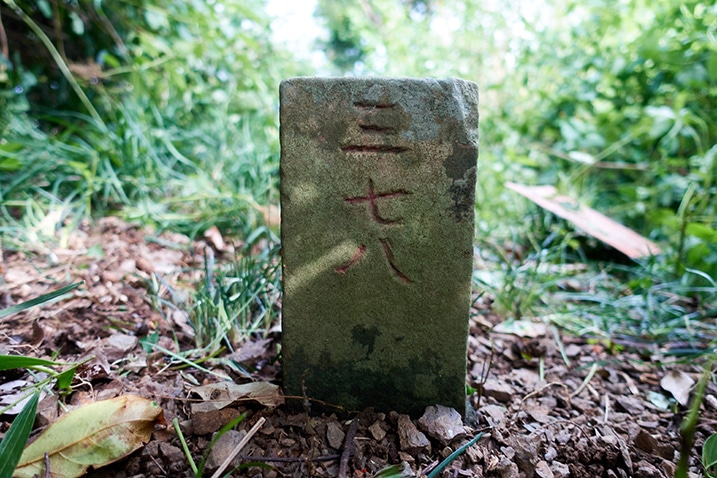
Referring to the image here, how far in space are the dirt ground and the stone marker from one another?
0.31 ft

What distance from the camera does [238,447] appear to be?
106 centimetres

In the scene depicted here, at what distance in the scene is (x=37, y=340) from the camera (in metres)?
1.36

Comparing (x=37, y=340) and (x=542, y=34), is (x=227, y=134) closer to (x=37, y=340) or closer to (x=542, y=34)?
(x=37, y=340)

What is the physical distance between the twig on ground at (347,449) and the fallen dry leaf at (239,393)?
0.58 ft

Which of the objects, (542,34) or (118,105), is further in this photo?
(542,34)

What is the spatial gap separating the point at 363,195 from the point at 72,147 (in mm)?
1987

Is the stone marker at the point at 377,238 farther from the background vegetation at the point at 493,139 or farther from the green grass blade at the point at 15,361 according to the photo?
the background vegetation at the point at 493,139

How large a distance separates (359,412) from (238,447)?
30cm

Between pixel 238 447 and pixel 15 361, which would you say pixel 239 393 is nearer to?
pixel 238 447

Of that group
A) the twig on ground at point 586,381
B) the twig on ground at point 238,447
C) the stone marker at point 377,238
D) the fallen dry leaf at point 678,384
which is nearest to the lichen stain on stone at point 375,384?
the stone marker at point 377,238

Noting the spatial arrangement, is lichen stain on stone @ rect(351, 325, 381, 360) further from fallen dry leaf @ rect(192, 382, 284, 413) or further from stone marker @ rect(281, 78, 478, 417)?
fallen dry leaf @ rect(192, 382, 284, 413)

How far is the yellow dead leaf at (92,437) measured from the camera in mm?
957

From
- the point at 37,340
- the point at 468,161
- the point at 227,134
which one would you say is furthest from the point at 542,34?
the point at 37,340

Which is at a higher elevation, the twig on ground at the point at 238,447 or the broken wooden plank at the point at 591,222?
the broken wooden plank at the point at 591,222
